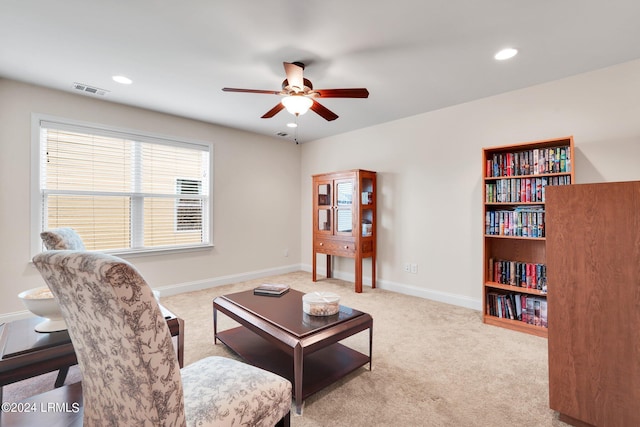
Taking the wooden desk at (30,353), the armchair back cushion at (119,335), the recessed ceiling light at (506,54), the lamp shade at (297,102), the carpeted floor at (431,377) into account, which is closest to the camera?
the armchair back cushion at (119,335)

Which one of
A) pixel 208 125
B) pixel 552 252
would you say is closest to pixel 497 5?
pixel 552 252

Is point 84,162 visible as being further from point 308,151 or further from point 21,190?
point 308,151

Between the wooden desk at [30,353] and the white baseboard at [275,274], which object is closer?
the wooden desk at [30,353]

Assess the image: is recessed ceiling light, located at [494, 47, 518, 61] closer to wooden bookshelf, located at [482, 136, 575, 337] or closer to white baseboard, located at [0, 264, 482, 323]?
wooden bookshelf, located at [482, 136, 575, 337]

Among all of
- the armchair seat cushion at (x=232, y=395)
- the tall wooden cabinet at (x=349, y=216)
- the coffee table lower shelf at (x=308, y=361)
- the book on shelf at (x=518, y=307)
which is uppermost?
the tall wooden cabinet at (x=349, y=216)

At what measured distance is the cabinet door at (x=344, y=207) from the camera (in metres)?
4.33

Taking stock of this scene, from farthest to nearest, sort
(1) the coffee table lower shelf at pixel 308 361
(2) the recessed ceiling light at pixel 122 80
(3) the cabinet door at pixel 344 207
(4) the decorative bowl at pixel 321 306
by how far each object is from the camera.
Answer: (3) the cabinet door at pixel 344 207, (2) the recessed ceiling light at pixel 122 80, (4) the decorative bowl at pixel 321 306, (1) the coffee table lower shelf at pixel 308 361

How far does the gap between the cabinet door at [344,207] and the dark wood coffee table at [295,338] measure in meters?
2.03

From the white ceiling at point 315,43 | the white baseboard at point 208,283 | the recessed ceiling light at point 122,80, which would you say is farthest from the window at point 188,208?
the recessed ceiling light at point 122,80

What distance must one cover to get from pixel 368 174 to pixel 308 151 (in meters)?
1.64

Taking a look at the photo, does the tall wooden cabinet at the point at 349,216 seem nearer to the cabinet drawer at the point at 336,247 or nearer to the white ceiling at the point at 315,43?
the cabinet drawer at the point at 336,247

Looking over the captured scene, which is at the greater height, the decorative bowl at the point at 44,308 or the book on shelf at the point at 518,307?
the decorative bowl at the point at 44,308

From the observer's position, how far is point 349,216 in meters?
4.35

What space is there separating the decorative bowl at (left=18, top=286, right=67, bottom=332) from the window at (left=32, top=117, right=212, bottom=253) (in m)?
2.25
